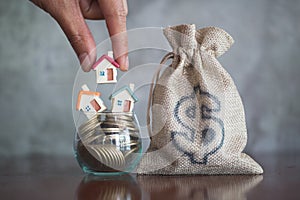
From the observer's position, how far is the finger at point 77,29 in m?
0.80

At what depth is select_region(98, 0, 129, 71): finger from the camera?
79 cm

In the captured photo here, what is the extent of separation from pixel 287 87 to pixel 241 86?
0.41 ft

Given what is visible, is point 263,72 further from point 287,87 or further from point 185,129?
point 185,129

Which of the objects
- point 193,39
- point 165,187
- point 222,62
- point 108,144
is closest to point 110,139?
point 108,144

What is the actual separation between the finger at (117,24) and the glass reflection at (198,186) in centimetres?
19

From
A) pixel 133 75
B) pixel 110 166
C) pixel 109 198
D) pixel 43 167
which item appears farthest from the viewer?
pixel 133 75

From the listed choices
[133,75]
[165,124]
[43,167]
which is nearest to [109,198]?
[165,124]

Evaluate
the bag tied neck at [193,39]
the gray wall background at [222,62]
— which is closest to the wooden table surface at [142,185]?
the bag tied neck at [193,39]

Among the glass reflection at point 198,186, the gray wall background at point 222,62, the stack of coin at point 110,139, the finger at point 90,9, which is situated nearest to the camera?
the glass reflection at point 198,186

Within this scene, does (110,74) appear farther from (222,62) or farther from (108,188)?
(222,62)

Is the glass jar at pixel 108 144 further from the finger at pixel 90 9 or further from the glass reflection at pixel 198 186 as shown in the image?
the finger at pixel 90 9

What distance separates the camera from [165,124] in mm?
776

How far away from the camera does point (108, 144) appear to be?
73 cm

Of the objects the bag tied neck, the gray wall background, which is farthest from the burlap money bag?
the gray wall background
